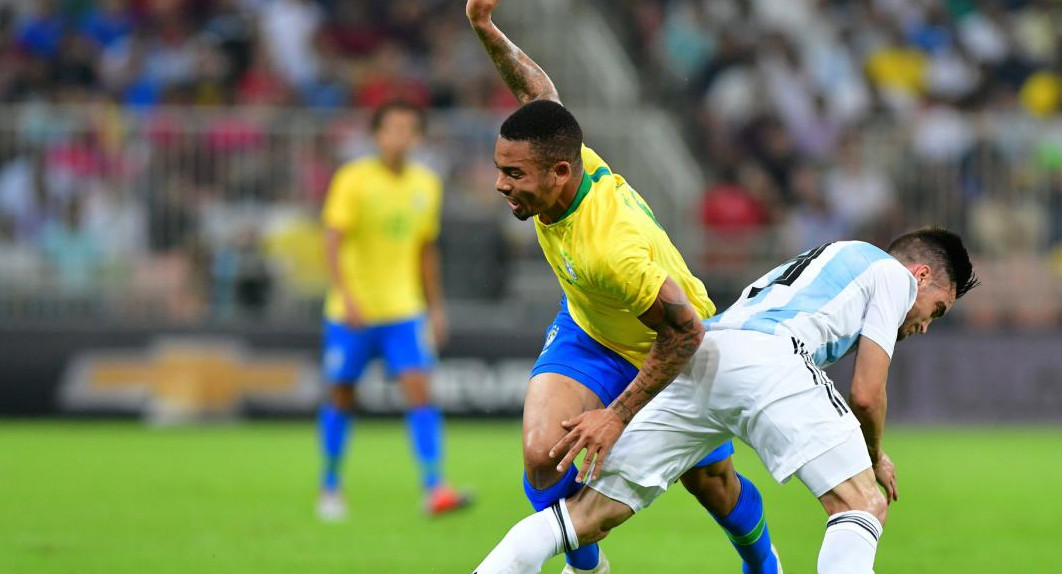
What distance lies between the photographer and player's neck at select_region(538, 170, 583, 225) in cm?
597

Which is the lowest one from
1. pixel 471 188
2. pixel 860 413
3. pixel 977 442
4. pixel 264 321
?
pixel 977 442

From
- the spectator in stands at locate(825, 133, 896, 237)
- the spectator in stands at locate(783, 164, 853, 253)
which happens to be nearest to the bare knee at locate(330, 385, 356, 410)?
the spectator in stands at locate(783, 164, 853, 253)

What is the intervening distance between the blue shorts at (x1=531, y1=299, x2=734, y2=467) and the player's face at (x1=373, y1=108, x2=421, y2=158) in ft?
14.7

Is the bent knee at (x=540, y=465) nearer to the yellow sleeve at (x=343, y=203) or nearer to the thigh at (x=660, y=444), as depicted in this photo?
the thigh at (x=660, y=444)

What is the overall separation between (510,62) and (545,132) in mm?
1119

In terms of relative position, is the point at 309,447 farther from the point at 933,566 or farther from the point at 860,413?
the point at 860,413

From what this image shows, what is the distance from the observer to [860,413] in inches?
234

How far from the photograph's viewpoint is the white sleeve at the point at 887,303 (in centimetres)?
594

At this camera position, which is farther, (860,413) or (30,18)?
(30,18)

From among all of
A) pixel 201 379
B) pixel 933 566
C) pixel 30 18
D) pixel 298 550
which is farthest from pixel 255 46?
pixel 933 566

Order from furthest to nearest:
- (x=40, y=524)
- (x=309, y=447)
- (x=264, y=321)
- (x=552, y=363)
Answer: (x=264, y=321) < (x=309, y=447) < (x=40, y=524) < (x=552, y=363)

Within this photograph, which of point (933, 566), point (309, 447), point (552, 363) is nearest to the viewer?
point (552, 363)

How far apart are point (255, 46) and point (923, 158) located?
7.92m

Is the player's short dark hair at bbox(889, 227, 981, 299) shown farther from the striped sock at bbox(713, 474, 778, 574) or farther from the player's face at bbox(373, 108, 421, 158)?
the player's face at bbox(373, 108, 421, 158)
